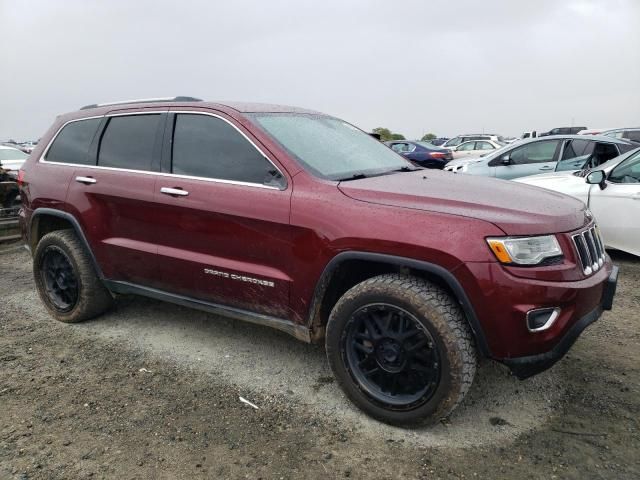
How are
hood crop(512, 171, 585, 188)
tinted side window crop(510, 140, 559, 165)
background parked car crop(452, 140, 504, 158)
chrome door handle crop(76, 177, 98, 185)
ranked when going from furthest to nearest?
background parked car crop(452, 140, 504, 158) → tinted side window crop(510, 140, 559, 165) → hood crop(512, 171, 585, 188) → chrome door handle crop(76, 177, 98, 185)

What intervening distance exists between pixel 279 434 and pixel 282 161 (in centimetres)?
153

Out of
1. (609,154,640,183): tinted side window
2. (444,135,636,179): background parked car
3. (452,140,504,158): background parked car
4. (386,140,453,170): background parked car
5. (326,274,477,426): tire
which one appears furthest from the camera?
(452,140,504,158): background parked car

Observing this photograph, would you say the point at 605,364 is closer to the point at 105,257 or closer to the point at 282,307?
the point at 282,307

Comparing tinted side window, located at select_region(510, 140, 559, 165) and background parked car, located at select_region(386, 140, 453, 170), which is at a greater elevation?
tinted side window, located at select_region(510, 140, 559, 165)

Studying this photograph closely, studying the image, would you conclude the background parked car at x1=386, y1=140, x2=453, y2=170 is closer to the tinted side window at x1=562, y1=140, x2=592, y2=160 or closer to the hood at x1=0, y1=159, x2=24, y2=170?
the tinted side window at x1=562, y1=140, x2=592, y2=160

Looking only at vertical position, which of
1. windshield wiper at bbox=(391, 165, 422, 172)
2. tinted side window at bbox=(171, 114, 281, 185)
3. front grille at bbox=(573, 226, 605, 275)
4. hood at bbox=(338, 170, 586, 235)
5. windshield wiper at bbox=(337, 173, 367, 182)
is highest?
tinted side window at bbox=(171, 114, 281, 185)

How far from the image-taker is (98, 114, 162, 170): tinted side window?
3.69 metres

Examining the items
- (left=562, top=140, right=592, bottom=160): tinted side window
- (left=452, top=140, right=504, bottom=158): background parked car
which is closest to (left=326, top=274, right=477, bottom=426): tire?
(left=562, top=140, right=592, bottom=160): tinted side window

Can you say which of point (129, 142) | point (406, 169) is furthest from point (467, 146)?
point (129, 142)

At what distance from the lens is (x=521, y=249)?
8.09 ft

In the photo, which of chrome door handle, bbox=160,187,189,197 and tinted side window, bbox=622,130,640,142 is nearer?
chrome door handle, bbox=160,187,189,197

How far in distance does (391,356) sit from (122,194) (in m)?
2.22

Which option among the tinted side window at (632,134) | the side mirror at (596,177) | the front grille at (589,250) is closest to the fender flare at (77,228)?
the front grille at (589,250)

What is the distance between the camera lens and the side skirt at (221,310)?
3082mm
